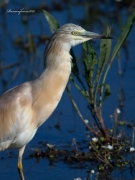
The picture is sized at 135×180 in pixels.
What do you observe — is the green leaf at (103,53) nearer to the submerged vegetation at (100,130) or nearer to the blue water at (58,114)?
the submerged vegetation at (100,130)

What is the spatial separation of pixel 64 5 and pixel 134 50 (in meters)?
2.47

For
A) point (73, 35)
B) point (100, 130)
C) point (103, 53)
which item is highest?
point (73, 35)

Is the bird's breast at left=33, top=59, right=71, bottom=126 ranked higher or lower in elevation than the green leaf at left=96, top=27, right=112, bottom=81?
lower

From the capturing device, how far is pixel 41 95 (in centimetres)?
588

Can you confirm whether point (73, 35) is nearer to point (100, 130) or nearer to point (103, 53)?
point (103, 53)

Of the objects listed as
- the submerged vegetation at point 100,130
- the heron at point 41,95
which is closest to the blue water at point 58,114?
the submerged vegetation at point 100,130

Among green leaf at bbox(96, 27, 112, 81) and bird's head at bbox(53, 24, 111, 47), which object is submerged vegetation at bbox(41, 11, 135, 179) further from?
bird's head at bbox(53, 24, 111, 47)

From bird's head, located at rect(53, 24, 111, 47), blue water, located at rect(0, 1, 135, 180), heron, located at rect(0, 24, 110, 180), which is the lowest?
blue water, located at rect(0, 1, 135, 180)

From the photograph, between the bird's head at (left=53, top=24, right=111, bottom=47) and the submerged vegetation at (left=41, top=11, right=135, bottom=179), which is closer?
the bird's head at (left=53, top=24, right=111, bottom=47)

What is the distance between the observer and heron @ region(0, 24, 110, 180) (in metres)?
5.73

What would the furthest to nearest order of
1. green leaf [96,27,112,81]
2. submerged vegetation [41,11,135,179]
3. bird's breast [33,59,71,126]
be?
1. green leaf [96,27,112,81]
2. submerged vegetation [41,11,135,179]
3. bird's breast [33,59,71,126]

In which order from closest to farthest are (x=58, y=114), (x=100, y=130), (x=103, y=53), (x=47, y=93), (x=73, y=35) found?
(x=73, y=35) < (x=47, y=93) < (x=103, y=53) < (x=100, y=130) < (x=58, y=114)

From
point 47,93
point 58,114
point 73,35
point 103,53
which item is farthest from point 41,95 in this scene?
point 58,114

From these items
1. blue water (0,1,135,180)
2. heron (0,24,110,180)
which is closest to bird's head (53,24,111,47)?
heron (0,24,110,180)
